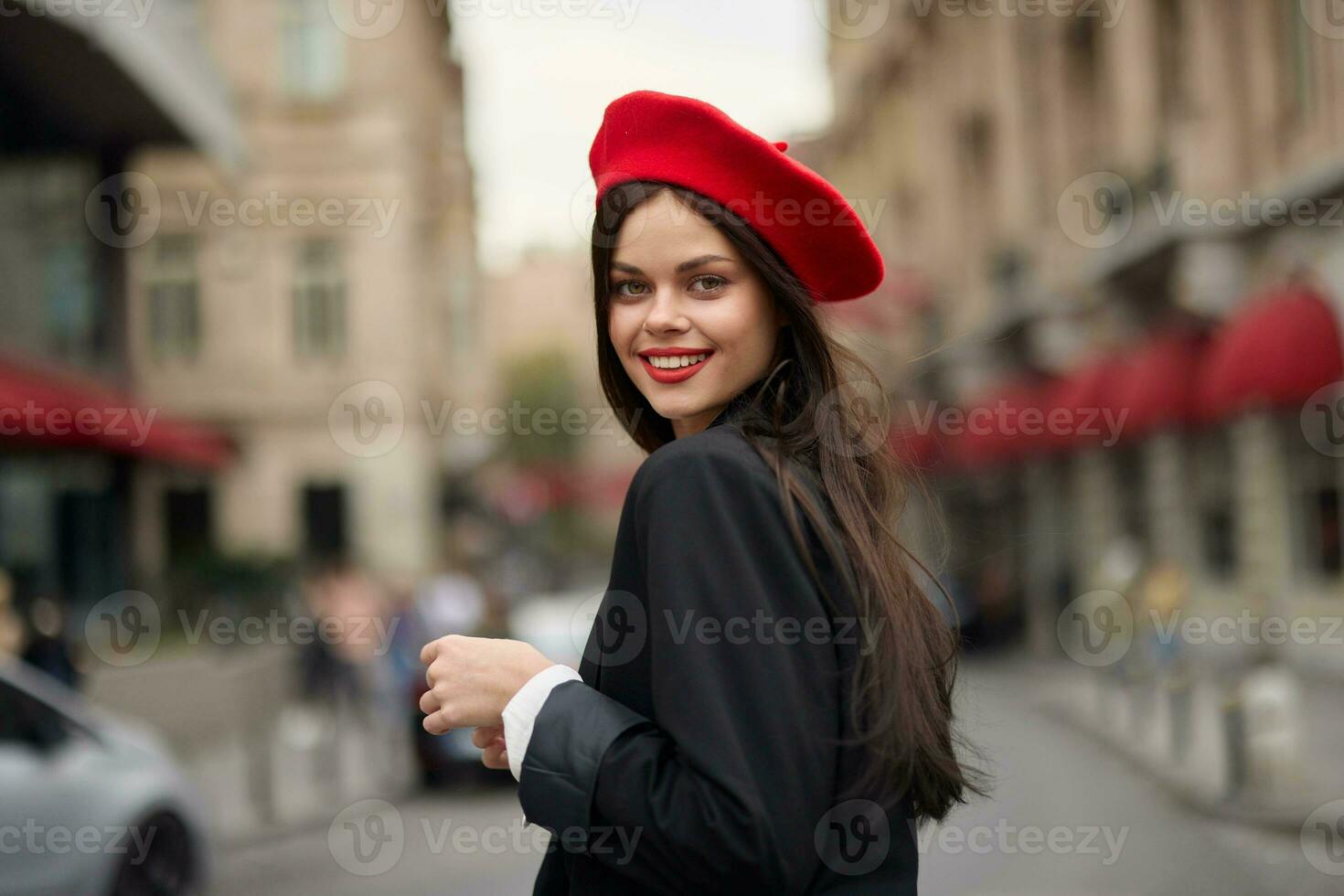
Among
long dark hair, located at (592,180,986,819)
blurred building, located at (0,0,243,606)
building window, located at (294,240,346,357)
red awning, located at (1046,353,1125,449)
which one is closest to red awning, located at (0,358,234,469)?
blurred building, located at (0,0,243,606)

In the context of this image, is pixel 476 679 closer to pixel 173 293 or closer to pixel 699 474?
pixel 699 474

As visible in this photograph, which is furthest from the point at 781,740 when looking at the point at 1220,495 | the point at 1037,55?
the point at 1037,55

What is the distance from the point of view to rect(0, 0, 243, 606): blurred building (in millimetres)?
13492

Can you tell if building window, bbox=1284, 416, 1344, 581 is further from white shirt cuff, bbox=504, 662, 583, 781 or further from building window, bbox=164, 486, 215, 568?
building window, bbox=164, 486, 215, 568

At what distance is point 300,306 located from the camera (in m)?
26.0

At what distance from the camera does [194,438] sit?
17.1 meters

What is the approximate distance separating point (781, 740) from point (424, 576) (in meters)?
25.2

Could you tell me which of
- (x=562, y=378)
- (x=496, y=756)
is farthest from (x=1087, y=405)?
(x=562, y=378)

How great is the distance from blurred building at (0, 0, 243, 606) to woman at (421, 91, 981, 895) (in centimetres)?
1133

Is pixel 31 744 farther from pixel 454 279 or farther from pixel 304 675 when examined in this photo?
pixel 454 279

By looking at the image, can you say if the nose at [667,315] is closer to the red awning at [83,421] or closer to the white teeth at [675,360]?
the white teeth at [675,360]

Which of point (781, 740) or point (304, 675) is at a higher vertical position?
point (781, 740)

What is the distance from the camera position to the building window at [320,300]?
2602cm

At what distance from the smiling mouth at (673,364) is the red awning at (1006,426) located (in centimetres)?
2181
